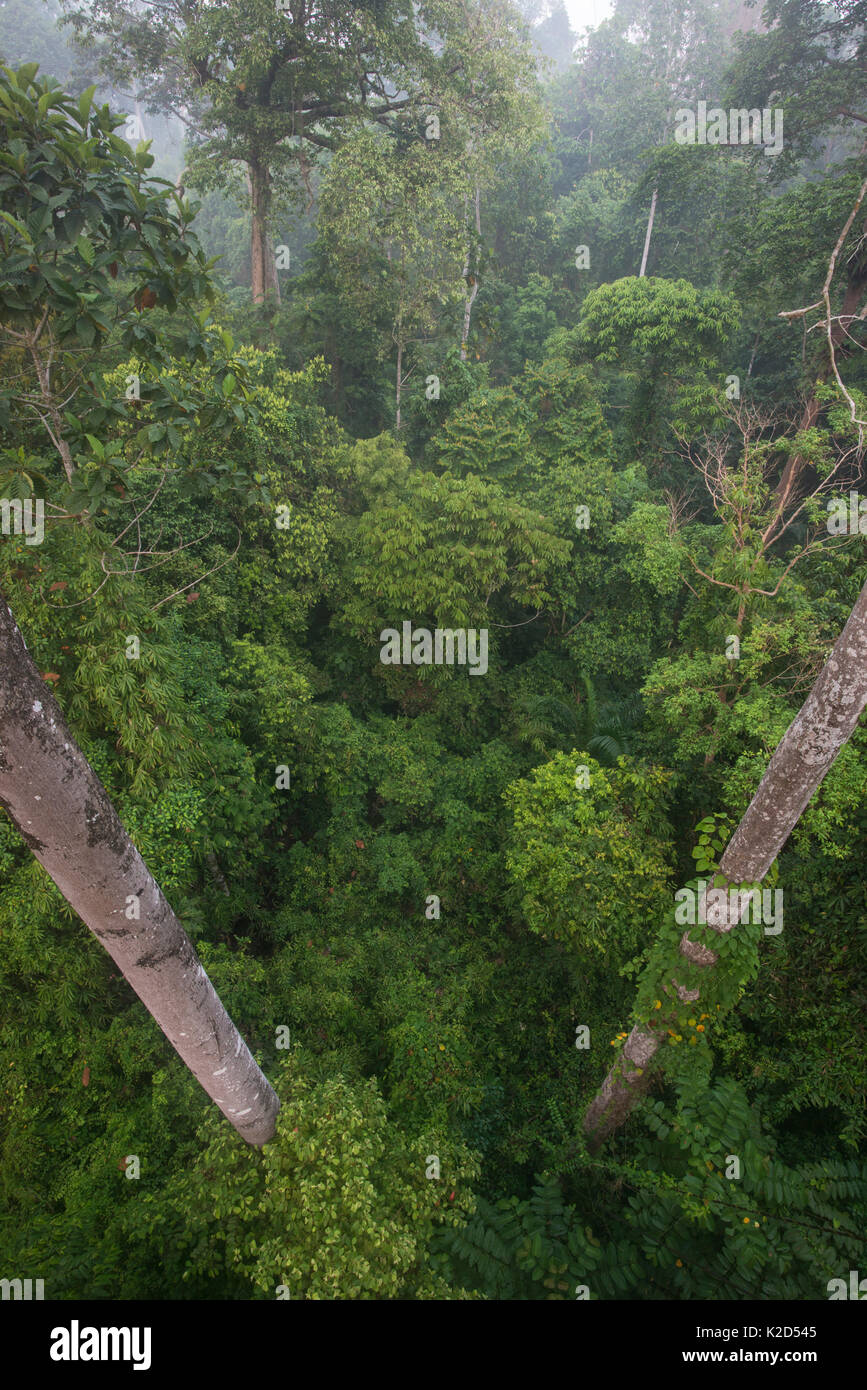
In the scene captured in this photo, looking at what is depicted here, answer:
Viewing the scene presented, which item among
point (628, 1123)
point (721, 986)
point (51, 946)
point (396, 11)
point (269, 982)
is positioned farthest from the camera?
point (396, 11)

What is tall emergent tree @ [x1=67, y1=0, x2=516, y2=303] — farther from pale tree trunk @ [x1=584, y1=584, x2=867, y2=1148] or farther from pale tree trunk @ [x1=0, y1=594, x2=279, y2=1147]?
pale tree trunk @ [x1=584, y1=584, x2=867, y2=1148]

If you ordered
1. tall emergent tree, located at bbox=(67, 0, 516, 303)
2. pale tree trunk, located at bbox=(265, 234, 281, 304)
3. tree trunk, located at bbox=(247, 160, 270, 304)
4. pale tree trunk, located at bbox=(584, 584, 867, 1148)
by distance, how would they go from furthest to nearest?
pale tree trunk, located at bbox=(265, 234, 281, 304) → tree trunk, located at bbox=(247, 160, 270, 304) → tall emergent tree, located at bbox=(67, 0, 516, 303) → pale tree trunk, located at bbox=(584, 584, 867, 1148)

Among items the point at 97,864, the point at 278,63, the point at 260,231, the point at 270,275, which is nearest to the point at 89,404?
the point at 97,864

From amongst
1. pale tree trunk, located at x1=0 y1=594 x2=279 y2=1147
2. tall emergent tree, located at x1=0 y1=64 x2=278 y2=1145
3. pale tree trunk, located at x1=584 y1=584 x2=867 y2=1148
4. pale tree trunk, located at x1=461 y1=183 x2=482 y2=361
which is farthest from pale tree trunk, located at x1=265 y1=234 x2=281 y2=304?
pale tree trunk, located at x1=584 y1=584 x2=867 y2=1148

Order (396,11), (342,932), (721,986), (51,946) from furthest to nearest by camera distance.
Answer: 1. (396,11)
2. (342,932)
3. (51,946)
4. (721,986)
